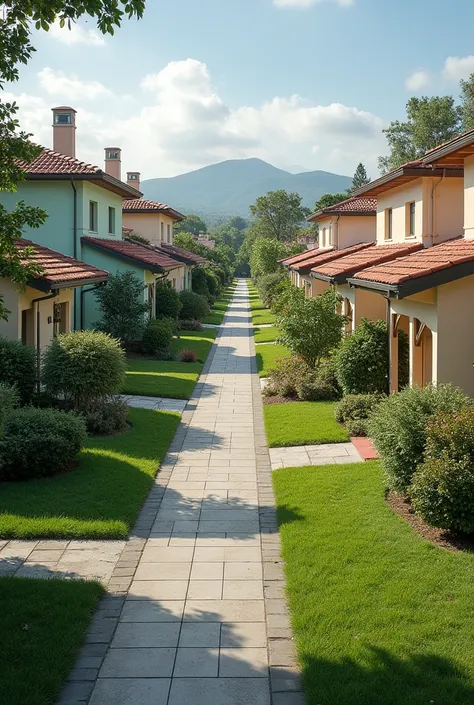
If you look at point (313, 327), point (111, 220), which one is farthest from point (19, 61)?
point (111, 220)

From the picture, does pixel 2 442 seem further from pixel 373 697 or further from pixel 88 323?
pixel 88 323

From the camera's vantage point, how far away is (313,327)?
1895cm

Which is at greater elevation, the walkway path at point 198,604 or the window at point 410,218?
the window at point 410,218

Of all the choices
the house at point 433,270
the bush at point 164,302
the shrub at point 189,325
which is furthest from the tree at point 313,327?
the shrub at point 189,325

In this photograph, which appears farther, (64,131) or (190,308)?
(190,308)

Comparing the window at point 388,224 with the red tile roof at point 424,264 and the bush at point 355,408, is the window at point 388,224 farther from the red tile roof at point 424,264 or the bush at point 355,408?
the bush at point 355,408

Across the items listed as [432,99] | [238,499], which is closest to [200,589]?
[238,499]

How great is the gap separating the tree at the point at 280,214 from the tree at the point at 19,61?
300 ft

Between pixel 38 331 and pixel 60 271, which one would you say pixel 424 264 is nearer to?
pixel 38 331

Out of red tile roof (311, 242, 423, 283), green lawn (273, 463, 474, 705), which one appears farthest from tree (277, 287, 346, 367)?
green lawn (273, 463, 474, 705)

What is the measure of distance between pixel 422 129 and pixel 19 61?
1914 inches

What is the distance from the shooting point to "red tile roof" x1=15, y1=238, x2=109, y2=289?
49.4 ft

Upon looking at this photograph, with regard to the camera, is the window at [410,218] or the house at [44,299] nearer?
the house at [44,299]

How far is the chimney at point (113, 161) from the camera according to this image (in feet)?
119
